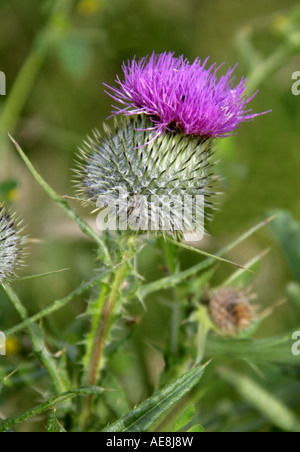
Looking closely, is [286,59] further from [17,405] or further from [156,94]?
[17,405]

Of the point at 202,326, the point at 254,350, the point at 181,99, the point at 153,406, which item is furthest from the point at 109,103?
the point at 153,406

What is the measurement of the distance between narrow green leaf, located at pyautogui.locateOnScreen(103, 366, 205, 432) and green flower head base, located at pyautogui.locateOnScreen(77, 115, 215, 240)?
1.68 feet

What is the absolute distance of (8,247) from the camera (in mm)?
1565

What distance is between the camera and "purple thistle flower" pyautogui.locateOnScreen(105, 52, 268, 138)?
1643 millimetres

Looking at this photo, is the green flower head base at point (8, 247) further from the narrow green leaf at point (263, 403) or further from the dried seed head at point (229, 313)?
the narrow green leaf at point (263, 403)

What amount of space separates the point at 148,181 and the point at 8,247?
0.52 meters

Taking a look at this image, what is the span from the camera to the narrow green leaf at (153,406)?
1.39 meters

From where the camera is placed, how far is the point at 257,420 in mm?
2453

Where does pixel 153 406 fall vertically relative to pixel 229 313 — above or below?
below

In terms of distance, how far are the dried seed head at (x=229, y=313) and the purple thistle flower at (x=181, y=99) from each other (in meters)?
0.72

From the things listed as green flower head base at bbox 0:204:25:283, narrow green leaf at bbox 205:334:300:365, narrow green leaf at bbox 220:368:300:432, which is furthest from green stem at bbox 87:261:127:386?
narrow green leaf at bbox 220:368:300:432

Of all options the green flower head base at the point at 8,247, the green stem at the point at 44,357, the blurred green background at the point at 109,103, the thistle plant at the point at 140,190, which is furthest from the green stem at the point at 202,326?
the blurred green background at the point at 109,103

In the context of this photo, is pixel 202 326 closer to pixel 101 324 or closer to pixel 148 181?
pixel 101 324
